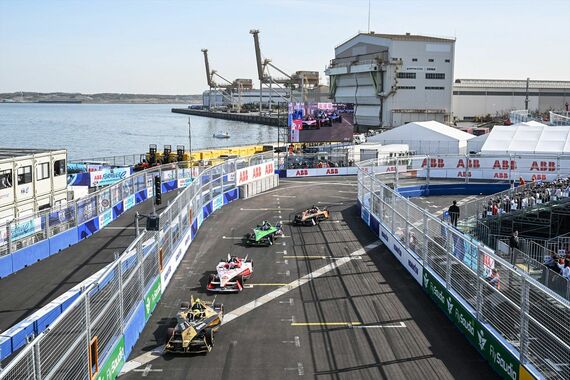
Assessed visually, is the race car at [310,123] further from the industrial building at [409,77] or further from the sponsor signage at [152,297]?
the industrial building at [409,77]

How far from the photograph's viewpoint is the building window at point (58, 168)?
31816 mm

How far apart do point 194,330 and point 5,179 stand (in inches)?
654

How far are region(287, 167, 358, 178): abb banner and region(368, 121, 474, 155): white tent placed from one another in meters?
12.0

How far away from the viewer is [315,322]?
59.6ft

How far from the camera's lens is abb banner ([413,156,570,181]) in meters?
47.5

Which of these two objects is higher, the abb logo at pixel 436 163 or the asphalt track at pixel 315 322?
the abb logo at pixel 436 163

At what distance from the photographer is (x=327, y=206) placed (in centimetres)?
4000

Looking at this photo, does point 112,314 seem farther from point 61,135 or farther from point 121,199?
point 61,135

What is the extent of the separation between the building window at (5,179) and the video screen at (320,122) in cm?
3477

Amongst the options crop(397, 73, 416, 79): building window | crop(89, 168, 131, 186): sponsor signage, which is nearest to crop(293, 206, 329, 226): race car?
crop(89, 168, 131, 186): sponsor signage

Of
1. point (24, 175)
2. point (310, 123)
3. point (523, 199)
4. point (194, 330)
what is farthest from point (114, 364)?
point (310, 123)

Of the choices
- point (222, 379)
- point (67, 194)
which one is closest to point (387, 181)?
point (67, 194)

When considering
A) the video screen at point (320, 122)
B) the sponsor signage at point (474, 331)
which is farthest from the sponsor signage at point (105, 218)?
the video screen at point (320, 122)

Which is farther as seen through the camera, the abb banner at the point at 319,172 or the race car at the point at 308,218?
the abb banner at the point at 319,172
